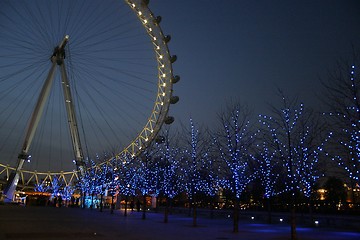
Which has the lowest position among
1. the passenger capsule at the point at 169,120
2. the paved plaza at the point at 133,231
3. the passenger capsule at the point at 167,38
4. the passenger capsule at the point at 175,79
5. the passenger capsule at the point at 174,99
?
the paved plaza at the point at 133,231

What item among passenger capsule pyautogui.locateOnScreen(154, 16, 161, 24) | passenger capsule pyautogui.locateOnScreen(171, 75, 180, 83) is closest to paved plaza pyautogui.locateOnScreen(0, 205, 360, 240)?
passenger capsule pyautogui.locateOnScreen(154, 16, 161, 24)

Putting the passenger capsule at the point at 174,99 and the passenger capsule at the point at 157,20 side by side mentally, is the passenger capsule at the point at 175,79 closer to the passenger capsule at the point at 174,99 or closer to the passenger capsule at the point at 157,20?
the passenger capsule at the point at 174,99

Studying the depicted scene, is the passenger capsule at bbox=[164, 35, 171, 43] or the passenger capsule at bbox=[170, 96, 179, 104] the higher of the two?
the passenger capsule at bbox=[164, 35, 171, 43]

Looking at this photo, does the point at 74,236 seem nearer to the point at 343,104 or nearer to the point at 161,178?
the point at 343,104

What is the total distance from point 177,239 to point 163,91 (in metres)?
29.6

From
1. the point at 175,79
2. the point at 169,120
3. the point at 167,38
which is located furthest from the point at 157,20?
the point at 169,120

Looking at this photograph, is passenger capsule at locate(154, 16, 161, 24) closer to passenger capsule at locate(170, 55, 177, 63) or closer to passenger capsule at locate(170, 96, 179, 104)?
passenger capsule at locate(170, 55, 177, 63)

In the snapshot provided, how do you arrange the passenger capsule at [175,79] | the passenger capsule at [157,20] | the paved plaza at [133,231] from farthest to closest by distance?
the passenger capsule at [175,79] < the passenger capsule at [157,20] < the paved plaza at [133,231]

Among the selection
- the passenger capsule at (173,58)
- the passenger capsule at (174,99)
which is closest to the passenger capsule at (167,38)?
Answer: the passenger capsule at (173,58)

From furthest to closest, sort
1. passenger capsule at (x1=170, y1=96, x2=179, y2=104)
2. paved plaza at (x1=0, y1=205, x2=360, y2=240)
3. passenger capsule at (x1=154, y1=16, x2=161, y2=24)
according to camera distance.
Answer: passenger capsule at (x1=170, y1=96, x2=179, y2=104), passenger capsule at (x1=154, y1=16, x2=161, y2=24), paved plaza at (x1=0, y1=205, x2=360, y2=240)

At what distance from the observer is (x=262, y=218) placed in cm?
2617

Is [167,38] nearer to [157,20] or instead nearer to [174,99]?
[157,20]

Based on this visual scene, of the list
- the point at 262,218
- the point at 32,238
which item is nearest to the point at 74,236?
the point at 32,238

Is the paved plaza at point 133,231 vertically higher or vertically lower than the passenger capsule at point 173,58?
lower
